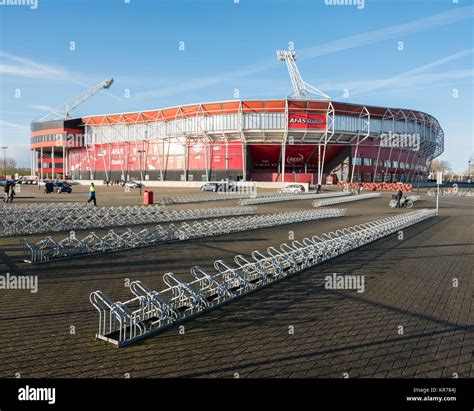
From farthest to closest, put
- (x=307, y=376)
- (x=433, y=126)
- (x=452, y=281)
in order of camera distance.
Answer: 1. (x=433, y=126)
2. (x=452, y=281)
3. (x=307, y=376)

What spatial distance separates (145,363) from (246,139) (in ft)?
210

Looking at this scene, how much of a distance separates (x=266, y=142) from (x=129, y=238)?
183 ft

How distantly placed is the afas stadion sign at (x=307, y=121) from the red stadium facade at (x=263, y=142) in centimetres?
17

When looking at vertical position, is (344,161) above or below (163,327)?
above

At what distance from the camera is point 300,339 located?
5.87m

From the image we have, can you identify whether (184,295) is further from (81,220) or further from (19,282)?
(81,220)

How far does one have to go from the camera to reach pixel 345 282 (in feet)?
29.4

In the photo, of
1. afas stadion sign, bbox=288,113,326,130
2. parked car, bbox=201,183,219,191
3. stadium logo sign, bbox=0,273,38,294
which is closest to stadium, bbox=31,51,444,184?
afas stadion sign, bbox=288,113,326,130

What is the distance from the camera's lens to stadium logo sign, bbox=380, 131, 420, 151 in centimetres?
7206

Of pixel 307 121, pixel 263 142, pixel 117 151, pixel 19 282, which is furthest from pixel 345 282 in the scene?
pixel 117 151

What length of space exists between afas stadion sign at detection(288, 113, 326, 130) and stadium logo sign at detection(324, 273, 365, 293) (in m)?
56.9

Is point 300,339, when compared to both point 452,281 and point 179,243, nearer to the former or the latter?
point 452,281

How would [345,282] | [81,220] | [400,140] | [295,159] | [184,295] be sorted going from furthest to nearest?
[400,140]
[295,159]
[81,220]
[345,282]
[184,295]

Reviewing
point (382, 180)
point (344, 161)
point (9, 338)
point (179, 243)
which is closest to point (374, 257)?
point (179, 243)
